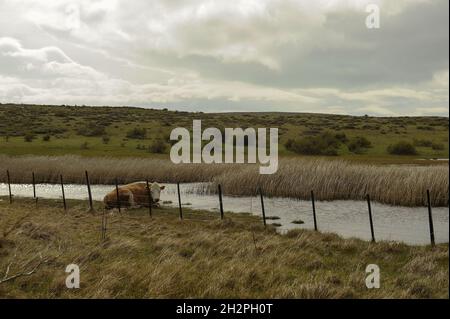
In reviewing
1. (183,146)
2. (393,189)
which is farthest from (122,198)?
(183,146)

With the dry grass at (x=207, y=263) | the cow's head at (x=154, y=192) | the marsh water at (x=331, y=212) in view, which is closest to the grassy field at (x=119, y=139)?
the marsh water at (x=331, y=212)

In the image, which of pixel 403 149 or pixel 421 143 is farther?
pixel 421 143

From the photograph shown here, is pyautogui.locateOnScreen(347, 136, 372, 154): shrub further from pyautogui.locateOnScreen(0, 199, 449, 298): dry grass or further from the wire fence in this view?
pyautogui.locateOnScreen(0, 199, 449, 298): dry grass

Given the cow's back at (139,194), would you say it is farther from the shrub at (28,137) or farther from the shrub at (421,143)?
the shrub at (28,137)

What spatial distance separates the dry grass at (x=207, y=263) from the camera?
8836mm

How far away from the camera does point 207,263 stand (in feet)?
35.4

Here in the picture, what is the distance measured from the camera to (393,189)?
71.4ft

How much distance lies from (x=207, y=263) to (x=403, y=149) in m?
34.1

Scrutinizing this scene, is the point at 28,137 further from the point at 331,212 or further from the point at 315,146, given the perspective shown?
the point at 331,212

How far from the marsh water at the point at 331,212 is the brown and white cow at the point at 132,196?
151 centimetres

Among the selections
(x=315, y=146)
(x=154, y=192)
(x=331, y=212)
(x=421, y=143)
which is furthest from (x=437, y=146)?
(x=154, y=192)

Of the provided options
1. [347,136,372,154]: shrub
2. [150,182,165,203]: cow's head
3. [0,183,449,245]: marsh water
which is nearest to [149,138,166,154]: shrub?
[0,183,449,245]: marsh water

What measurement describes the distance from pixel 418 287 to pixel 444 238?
7332 mm

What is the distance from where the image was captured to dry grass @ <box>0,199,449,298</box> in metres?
8.84
